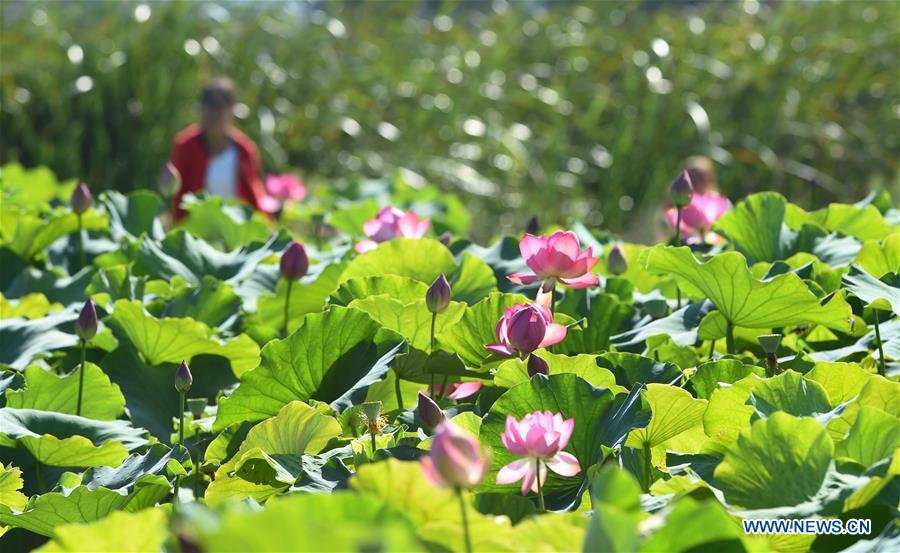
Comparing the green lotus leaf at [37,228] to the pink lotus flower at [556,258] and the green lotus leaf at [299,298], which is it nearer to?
the green lotus leaf at [299,298]

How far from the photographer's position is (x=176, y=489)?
1.23m

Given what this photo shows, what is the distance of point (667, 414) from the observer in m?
1.20

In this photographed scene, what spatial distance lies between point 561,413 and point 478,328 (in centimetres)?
33

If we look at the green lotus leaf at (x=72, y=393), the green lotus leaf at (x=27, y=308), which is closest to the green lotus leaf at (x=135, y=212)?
the green lotus leaf at (x=27, y=308)

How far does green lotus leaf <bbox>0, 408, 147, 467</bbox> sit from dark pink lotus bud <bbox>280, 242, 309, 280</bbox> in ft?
1.10

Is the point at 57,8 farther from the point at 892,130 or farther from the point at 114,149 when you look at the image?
the point at 892,130

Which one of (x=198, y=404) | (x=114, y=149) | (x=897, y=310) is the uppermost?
(x=897, y=310)

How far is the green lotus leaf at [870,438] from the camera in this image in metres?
0.99

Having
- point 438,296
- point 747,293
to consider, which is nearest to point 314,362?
point 438,296

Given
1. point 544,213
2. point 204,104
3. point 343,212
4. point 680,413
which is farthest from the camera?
point 544,213

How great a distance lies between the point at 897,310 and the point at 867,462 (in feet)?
1.14

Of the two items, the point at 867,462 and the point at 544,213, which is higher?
the point at 867,462

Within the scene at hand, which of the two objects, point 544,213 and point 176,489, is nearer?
point 176,489

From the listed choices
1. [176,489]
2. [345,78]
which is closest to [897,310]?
[176,489]
